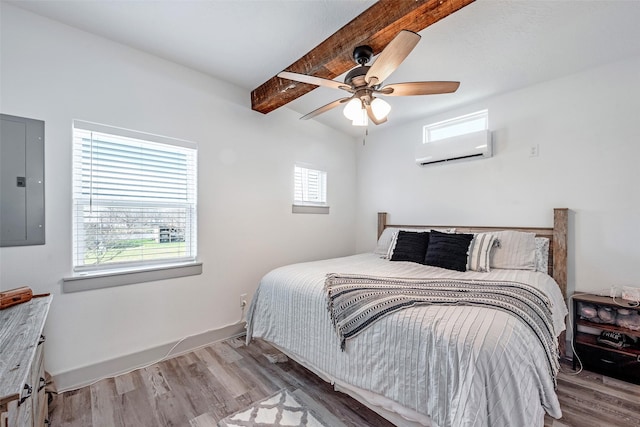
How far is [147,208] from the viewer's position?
233 centimetres

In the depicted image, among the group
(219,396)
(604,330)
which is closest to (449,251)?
(604,330)

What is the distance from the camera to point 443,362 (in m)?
1.24

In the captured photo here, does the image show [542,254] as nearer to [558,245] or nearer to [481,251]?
[558,245]

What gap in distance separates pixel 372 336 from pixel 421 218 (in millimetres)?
2389

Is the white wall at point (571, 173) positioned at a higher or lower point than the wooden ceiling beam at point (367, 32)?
lower

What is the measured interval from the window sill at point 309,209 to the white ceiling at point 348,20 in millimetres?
1474

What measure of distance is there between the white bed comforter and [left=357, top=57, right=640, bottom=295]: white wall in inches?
38.5

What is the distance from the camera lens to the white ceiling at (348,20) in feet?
5.77

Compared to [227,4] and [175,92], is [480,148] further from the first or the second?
[175,92]

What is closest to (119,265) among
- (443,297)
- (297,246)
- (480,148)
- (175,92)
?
(175,92)

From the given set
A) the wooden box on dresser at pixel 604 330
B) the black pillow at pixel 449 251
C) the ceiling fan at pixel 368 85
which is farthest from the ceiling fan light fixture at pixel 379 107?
the wooden box on dresser at pixel 604 330

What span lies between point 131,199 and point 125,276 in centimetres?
61

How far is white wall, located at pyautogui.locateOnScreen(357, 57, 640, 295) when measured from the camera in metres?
2.30

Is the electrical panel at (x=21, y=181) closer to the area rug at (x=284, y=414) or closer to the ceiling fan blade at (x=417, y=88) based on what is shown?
the area rug at (x=284, y=414)
